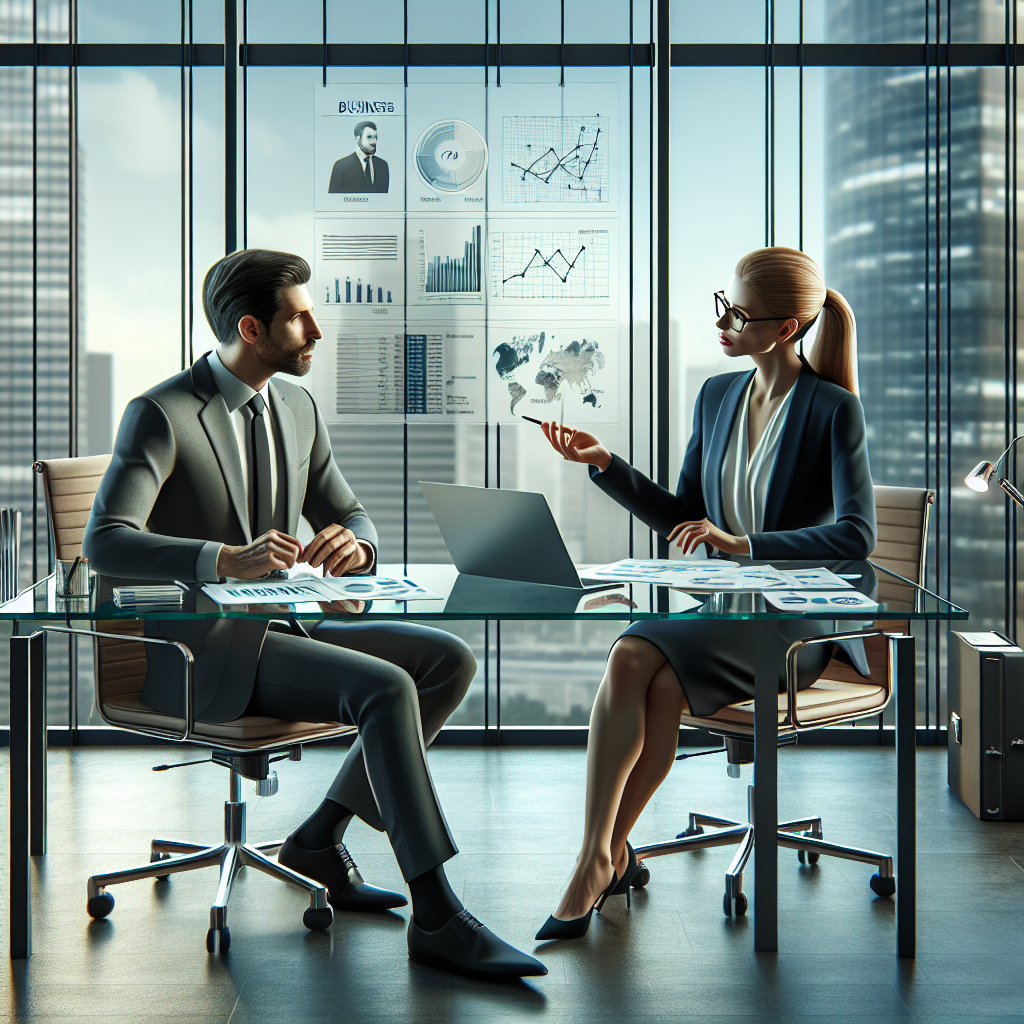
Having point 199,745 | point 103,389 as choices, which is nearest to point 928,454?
point 199,745

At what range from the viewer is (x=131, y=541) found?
2.34 m

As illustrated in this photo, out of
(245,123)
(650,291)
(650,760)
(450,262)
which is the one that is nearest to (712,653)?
(650,760)

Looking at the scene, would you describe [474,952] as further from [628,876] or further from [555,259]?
[555,259]

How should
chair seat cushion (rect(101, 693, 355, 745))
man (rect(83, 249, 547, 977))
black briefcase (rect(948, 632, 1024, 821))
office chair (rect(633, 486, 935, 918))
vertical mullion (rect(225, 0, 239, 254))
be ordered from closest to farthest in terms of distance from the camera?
man (rect(83, 249, 547, 977)), chair seat cushion (rect(101, 693, 355, 745)), office chair (rect(633, 486, 935, 918)), black briefcase (rect(948, 632, 1024, 821)), vertical mullion (rect(225, 0, 239, 254))

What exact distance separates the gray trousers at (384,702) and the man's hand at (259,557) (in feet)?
0.73

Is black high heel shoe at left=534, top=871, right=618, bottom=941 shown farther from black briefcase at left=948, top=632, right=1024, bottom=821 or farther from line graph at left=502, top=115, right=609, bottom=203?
line graph at left=502, top=115, right=609, bottom=203

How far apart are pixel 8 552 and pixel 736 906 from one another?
1.89 metres

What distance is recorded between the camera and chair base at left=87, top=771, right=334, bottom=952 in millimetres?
2334

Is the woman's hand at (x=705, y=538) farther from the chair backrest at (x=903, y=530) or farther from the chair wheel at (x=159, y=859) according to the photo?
the chair wheel at (x=159, y=859)

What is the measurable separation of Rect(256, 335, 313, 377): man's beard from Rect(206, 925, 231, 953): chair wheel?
4.16ft

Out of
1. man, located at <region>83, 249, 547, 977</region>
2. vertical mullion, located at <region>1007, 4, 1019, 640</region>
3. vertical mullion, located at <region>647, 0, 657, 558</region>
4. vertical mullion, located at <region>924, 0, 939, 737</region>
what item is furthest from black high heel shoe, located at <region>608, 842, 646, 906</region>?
vertical mullion, located at <region>1007, 4, 1019, 640</region>

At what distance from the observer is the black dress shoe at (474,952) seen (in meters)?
2.13

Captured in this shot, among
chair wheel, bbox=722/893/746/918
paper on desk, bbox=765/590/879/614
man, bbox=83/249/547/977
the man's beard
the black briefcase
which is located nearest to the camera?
paper on desk, bbox=765/590/879/614

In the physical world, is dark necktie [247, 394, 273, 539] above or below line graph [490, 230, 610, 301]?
below
